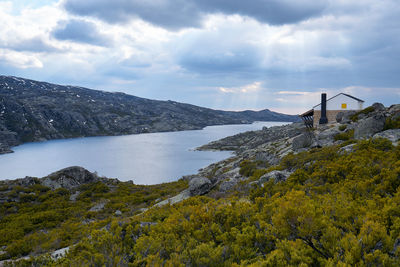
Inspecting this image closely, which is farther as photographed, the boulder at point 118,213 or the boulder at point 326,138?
the boulder at point 326,138

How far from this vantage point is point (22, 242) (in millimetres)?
12961

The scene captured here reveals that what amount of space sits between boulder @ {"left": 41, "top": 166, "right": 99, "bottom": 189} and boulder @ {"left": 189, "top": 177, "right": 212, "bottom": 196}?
1514 cm

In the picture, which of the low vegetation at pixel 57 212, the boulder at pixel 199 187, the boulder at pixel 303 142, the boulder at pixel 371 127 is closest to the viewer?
the low vegetation at pixel 57 212

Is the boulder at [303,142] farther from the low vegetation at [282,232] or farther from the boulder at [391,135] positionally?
the low vegetation at [282,232]

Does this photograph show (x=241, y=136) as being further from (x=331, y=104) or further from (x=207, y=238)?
(x=207, y=238)

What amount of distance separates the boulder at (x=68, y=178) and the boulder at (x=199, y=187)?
15.1m

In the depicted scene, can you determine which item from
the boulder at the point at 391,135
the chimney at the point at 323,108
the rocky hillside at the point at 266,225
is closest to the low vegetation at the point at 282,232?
the rocky hillside at the point at 266,225

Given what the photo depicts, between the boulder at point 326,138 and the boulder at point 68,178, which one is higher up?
the boulder at point 326,138

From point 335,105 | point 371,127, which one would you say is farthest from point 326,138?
point 335,105

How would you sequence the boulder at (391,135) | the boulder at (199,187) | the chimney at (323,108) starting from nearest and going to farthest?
the boulder at (391,135) < the boulder at (199,187) < the chimney at (323,108)

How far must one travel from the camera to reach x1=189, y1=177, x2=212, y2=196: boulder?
65.3 ft

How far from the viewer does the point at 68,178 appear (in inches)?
1089

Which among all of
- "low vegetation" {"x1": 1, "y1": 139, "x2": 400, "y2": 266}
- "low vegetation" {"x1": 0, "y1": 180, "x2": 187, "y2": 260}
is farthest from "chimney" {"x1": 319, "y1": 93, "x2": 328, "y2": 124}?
"low vegetation" {"x1": 1, "y1": 139, "x2": 400, "y2": 266}

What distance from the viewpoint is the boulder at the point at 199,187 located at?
19891mm
